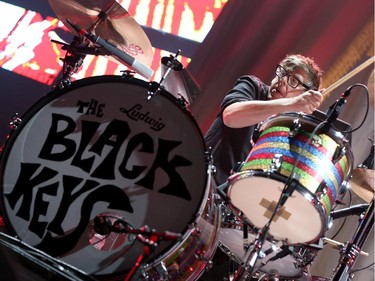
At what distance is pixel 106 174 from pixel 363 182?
120 cm

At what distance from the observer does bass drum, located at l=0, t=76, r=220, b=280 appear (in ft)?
6.04

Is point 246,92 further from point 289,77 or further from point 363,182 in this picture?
point 363,182

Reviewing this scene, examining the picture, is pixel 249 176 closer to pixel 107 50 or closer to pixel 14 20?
pixel 107 50

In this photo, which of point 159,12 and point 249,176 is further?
point 159,12

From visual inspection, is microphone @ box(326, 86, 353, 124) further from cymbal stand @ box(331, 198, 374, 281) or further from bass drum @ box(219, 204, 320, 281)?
bass drum @ box(219, 204, 320, 281)

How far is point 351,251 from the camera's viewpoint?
2.09 m

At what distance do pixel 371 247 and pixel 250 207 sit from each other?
1.43 metres

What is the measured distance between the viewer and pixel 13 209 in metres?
1.96

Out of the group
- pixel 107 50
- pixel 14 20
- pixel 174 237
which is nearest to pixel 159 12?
pixel 14 20

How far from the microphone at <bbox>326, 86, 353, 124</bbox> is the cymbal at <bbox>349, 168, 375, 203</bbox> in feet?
1.63

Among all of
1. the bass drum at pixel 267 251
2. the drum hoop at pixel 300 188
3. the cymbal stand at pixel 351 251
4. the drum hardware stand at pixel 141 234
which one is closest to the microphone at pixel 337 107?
the drum hoop at pixel 300 188

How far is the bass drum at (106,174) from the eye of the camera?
6.04 ft

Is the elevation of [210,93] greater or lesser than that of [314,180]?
greater

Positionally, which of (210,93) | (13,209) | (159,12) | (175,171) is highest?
(159,12)
